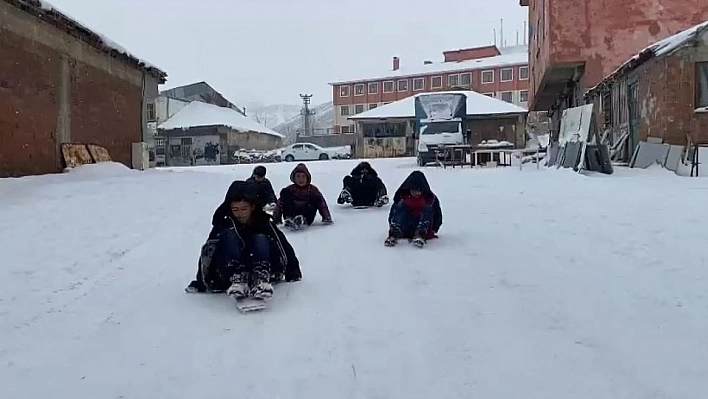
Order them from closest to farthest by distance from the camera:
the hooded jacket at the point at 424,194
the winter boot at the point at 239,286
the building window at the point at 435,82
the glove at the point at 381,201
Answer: the winter boot at the point at 239,286 < the hooded jacket at the point at 424,194 < the glove at the point at 381,201 < the building window at the point at 435,82

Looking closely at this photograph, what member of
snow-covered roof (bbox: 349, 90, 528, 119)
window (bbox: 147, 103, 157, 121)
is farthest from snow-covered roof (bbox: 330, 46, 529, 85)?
window (bbox: 147, 103, 157, 121)

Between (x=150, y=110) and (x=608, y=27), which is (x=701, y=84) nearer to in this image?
(x=608, y=27)

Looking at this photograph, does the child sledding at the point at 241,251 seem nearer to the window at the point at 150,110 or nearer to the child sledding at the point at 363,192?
the child sledding at the point at 363,192

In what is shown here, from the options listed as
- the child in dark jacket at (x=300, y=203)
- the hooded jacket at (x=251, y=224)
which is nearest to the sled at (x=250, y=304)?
the hooded jacket at (x=251, y=224)

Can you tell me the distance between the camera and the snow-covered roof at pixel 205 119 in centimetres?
Answer: 4962

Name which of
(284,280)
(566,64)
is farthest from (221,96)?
(284,280)

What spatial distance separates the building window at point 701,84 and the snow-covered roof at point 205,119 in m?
37.3

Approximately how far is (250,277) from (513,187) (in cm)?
952

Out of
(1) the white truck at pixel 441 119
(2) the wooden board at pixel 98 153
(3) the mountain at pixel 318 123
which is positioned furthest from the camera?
(3) the mountain at pixel 318 123

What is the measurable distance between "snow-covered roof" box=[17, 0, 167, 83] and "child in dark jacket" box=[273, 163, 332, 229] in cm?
768

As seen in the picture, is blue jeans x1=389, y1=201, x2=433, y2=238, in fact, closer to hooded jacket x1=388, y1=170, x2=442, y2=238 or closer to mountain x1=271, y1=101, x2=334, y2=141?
hooded jacket x1=388, y1=170, x2=442, y2=238

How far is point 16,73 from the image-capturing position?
13281mm

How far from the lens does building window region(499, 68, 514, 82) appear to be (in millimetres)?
72188

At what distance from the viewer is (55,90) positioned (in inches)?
589
